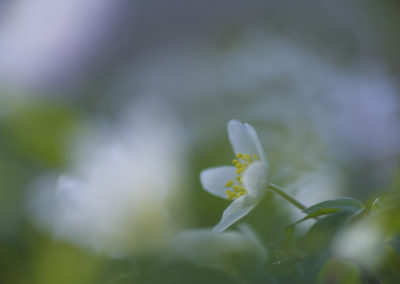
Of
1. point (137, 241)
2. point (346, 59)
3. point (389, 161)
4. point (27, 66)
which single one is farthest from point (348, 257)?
point (346, 59)

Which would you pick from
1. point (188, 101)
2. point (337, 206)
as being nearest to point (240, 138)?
point (337, 206)

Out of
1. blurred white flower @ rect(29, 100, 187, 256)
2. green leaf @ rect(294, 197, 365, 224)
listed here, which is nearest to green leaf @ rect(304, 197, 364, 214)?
green leaf @ rect(294, 197, 365, 224)

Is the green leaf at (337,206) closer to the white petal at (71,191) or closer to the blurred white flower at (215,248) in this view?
the blurred white flower at (215,248)

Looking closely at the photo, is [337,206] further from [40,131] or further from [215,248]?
[40,131]

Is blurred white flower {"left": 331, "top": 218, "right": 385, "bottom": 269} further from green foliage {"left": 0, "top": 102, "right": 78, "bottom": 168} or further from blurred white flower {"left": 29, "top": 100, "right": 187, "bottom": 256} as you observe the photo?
green foliage {"left": 0, "top": 102, "right": 78, "bottom": 168}

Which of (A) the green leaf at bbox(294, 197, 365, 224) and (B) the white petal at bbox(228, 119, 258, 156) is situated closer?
(A) the green leaf at bbox(294, 197, 365, 224)

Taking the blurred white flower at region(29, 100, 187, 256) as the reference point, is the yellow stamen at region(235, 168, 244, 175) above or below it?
above

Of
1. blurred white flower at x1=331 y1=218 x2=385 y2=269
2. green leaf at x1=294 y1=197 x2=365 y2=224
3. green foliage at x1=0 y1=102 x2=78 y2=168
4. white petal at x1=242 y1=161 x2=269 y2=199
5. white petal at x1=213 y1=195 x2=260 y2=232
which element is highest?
green foliage at x1=0 y1=102 x2=78 y2=168
